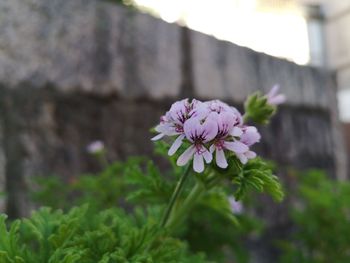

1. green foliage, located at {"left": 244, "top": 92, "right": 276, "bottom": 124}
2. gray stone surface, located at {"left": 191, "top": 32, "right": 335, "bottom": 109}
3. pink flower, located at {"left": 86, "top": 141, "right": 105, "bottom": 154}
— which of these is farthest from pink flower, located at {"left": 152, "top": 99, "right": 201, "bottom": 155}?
gray stone surface, located at {"left": 191, "top": 32, "right": 335, "bottom": 109}

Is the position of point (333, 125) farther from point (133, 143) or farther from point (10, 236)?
point (10, 236)

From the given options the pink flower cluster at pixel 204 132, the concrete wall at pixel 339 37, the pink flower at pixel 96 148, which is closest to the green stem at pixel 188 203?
the pink flower cluster at pixel 204 132

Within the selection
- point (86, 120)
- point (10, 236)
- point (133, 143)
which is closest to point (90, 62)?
point (86, 120)

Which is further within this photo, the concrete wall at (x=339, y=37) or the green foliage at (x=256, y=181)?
the concrete wall at (x=339, y=37)

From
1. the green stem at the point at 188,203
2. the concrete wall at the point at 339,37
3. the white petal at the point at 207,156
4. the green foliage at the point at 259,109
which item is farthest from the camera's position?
the concrete wall at the point at 339,37

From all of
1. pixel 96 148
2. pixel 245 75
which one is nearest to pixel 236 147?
pixel 96 148

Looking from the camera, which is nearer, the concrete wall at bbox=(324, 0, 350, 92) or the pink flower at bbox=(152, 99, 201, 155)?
the pink flower at bbox=(152, 99, 201, 155)

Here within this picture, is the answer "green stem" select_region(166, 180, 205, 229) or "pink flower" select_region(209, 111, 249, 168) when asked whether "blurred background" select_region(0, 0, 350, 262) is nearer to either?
"green stem" select_region(166, 180, 205, 229)

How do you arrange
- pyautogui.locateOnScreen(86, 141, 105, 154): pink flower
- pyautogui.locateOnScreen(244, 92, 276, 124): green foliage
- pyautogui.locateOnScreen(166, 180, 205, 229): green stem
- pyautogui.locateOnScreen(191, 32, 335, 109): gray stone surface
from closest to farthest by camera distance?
pyautogui.locateOnScreen(166, 180, 205, 229): green stem → pyautogui.locateOnScreen(244, 92, 276, 124): green foliage → pyautogui.locateOnScreen(86, 141, 105, 154): pink flower → pyautogui.locateOnScreen(191, 32, 335, 109): gray stone surface

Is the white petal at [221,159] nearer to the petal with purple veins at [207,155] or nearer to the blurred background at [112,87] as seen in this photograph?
the petal with purple veins at [207,155]
